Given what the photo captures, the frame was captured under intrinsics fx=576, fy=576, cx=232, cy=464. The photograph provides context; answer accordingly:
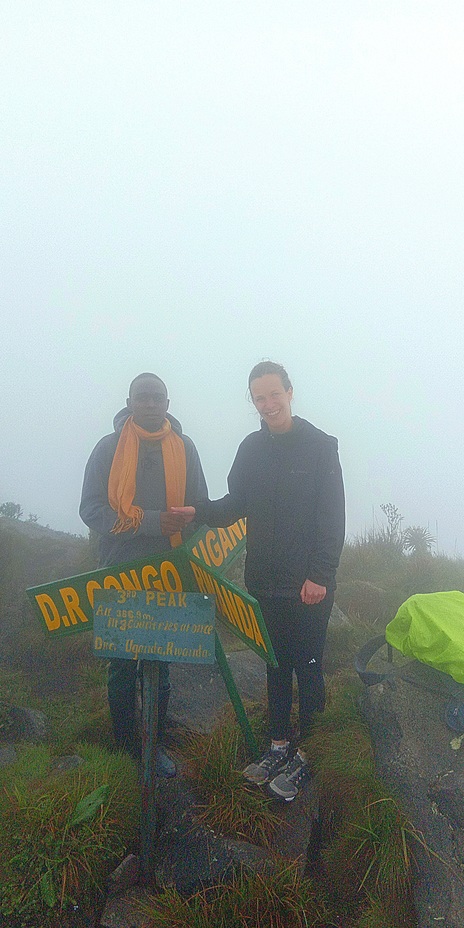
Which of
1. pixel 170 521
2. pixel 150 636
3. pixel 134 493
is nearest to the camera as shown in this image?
pixel 150 636

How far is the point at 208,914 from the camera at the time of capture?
293 cm

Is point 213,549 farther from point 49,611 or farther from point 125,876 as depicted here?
point 125,876

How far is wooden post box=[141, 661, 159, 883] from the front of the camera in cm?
327

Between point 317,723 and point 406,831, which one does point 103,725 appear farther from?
point 406,831

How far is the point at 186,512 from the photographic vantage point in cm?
402

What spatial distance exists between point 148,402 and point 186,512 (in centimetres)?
85

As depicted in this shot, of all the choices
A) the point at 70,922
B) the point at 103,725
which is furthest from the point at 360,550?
the point at 70,922

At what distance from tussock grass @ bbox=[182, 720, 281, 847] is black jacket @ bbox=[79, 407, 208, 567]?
1.40m

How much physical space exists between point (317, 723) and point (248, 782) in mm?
640

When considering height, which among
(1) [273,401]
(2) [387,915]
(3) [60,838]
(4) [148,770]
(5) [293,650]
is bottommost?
(2) [387,915]

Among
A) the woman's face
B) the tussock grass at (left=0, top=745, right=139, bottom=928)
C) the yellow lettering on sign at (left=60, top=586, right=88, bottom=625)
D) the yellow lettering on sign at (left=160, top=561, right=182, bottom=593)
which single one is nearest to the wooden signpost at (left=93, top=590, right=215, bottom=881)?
the tussock grass at (left=0, top=745, right=139, bottom=928)

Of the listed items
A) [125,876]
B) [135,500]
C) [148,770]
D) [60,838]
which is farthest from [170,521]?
[125,876]

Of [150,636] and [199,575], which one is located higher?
[199,575]

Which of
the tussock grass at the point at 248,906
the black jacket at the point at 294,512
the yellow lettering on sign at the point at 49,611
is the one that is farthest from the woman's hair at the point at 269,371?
the tussock grass at the point at 248,906
